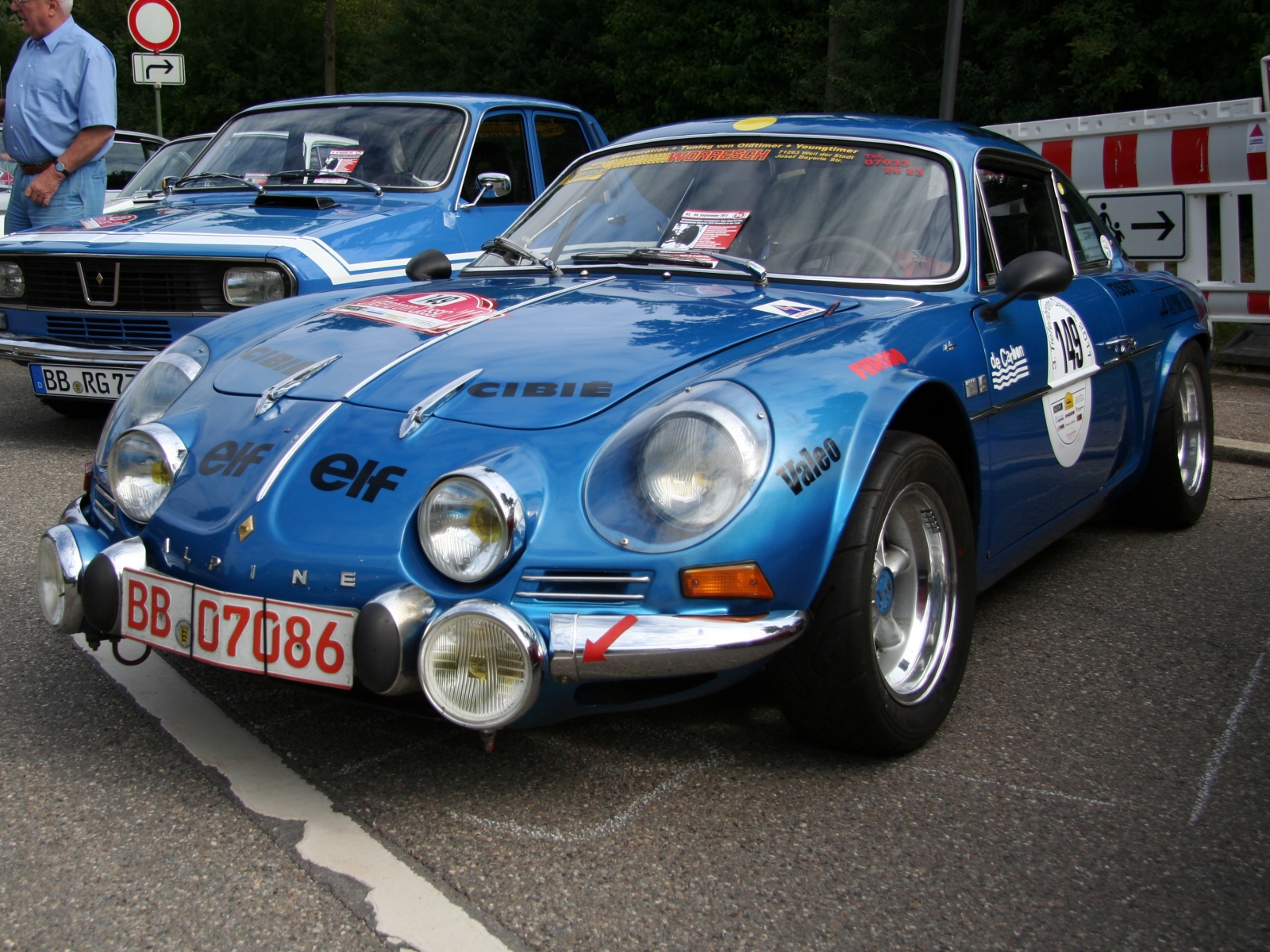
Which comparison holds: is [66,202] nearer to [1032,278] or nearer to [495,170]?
[495,170]

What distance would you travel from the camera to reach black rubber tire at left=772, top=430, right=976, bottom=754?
7.72ft

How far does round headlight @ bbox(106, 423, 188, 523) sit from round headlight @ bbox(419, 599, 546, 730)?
81 cm

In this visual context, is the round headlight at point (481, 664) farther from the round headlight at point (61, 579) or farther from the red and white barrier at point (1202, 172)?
the red and white barrier at point (1202, 172)

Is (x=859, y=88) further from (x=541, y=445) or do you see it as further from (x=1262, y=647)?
(x=541, y=445)

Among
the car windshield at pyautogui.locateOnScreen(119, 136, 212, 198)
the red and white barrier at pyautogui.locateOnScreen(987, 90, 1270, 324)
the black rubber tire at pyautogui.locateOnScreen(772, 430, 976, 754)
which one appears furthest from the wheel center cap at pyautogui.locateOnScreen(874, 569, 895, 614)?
the car windshield at pyautogui.locateOnScreen(119, 136, 212, 198)

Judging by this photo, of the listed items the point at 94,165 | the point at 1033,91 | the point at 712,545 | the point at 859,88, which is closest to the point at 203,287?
the point at 94,165

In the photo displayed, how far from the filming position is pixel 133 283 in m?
5.49

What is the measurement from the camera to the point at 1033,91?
1305 cm

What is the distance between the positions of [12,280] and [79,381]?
71cm

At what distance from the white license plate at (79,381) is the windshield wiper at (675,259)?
280 cm

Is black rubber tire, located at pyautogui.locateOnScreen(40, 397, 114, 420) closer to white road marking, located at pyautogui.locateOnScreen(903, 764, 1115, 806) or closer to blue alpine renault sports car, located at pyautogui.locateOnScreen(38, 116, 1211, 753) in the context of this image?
blue alpine renault sports car, located at pyautogui.locateOnScreen(38, 116, 1211, 753)

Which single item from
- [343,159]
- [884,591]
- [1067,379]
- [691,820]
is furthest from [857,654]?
[343,159]

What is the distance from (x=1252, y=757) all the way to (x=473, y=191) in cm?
464

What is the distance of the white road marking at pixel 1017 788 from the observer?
96.4 inches
